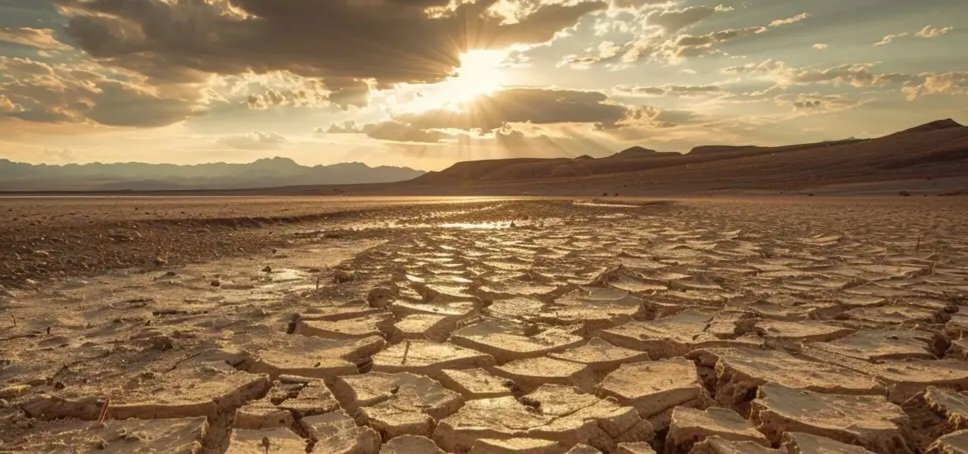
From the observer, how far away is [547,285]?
3.47m

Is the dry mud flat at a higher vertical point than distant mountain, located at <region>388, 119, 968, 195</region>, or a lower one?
lower

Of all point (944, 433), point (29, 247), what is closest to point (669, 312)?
point (944, 433)

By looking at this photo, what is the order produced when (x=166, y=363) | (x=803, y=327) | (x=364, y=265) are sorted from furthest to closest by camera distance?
(x=364, y=265) → (x=803, y=327) → (x=166, y=363)

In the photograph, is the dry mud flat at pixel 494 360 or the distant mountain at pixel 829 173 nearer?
the dry mud flat at pixel 494 360

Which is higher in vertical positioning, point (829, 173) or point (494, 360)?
point (829, 173)

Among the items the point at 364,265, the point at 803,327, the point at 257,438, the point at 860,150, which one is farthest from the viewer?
the point at 860,150

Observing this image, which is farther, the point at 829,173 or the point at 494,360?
the point at 829,173

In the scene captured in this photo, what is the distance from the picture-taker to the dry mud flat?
148 centimetres

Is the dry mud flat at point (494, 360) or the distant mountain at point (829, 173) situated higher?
the distant mountain at point (829, 173)

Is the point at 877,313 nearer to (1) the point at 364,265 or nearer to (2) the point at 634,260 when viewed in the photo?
(2) the point at 634,260

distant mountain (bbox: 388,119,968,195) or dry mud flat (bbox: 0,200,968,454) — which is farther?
distant mountain (bbox: 388,119,968,195)

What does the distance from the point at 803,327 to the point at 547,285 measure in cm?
143

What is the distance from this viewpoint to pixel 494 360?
2.09 m

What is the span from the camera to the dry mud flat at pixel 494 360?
4.85ft
